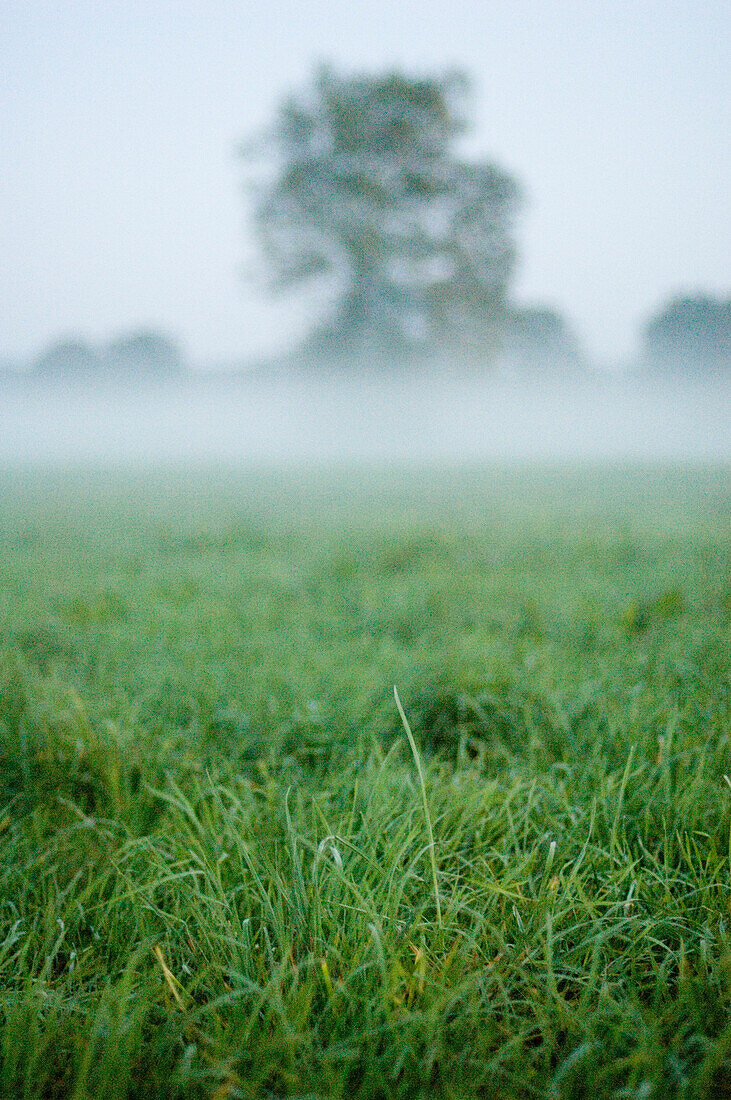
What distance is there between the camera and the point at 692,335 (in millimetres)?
42906

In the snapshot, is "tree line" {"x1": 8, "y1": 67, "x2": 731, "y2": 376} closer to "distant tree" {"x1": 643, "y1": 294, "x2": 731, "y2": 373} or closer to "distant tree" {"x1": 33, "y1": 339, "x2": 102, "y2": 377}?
"distant tree" {"x1": 643, "y1": 294, "x2": 731, "y2": 373}

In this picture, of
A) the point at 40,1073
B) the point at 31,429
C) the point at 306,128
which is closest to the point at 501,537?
the point at 40,1073

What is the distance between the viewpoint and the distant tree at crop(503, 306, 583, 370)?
1791 inches

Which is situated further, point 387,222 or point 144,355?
point 144,355

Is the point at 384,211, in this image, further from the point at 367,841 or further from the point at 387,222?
the point at 367,841

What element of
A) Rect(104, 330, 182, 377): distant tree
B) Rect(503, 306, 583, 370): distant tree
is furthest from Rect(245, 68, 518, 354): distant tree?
Rect(104, 330, 182, 377): distant tree

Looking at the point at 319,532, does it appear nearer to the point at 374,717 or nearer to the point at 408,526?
the point at 408,526

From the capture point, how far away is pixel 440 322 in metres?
23.3

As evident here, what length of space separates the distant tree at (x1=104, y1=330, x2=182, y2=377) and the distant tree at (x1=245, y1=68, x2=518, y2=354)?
95.4 feet

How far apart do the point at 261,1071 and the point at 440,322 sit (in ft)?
80.4

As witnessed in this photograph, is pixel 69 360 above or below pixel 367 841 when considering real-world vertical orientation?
above

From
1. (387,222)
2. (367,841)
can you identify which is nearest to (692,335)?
(387,222)

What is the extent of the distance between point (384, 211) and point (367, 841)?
80.0 feet

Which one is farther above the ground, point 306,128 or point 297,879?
point 306,128
